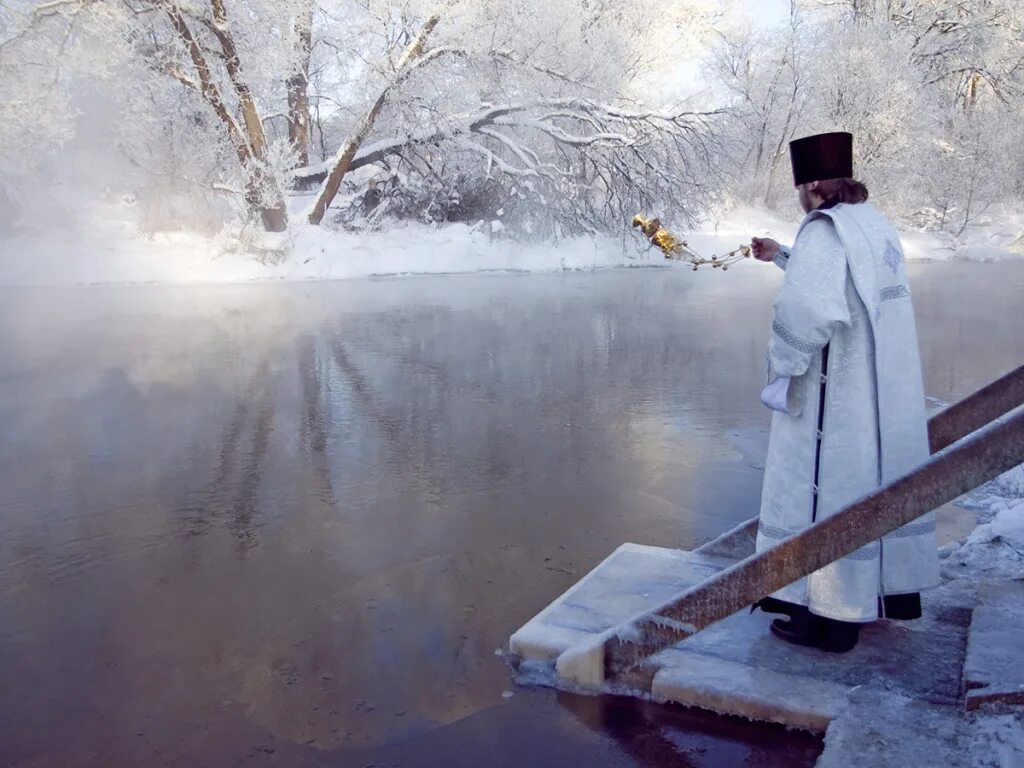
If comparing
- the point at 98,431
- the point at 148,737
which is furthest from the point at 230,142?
the point at 148,737

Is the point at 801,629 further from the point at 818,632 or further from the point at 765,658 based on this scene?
the point at 765,658

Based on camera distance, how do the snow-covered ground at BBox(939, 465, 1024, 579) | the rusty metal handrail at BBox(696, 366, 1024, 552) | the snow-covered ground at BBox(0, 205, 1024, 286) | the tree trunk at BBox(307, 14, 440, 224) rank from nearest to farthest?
1. the rusty metal handrail at BBox(696, 366, 1024, 552)
2. the snow-covered ground at BBox(939, 465, 1024, 579)
3. the snow-covered ground at BBox(0, 205, 1024, 286)
4. the tree trunk at BBox(307, 14, 440, 224)

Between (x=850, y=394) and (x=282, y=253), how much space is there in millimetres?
19138

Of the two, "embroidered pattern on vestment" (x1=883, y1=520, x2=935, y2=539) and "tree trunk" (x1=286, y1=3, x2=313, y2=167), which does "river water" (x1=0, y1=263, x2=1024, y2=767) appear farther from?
"tree trunk" (x1=286, y1=3, x2=313, y2=167)

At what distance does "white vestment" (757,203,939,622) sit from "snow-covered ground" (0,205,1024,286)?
59.2ft

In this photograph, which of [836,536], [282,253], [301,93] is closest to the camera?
[836,536]

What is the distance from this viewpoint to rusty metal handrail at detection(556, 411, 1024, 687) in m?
2.35

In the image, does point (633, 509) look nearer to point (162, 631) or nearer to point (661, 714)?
point (661, 714)

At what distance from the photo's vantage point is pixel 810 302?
2.97 m

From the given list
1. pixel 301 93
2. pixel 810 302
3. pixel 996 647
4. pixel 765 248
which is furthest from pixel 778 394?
pixel 301 93

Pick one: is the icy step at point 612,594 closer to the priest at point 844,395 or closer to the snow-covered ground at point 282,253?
the priest at point 844,395

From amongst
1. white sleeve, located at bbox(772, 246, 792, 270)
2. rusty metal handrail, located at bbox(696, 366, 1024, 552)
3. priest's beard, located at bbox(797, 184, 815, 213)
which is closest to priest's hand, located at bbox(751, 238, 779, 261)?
white sleeve, located at bbox(772, 246, 792, 270)

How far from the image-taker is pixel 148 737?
114 inches

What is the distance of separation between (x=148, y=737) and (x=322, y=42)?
2172 centimetres
